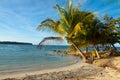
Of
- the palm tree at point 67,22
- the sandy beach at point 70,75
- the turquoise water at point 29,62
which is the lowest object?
the sandy beach at point 70,75

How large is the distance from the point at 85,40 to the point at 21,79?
11.3m

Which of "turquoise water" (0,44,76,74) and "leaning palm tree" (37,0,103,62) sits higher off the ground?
"leaning palm tree" (37,0,103,62)

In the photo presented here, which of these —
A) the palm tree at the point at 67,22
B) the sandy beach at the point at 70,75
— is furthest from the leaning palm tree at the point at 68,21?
the sandy beach at the point at 70,75

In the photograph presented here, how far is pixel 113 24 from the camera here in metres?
24.1

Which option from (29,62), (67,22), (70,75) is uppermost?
(67,22)

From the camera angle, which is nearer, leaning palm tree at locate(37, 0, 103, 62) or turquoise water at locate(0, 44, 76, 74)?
turquoise water at locate(0, 44, 76, 74)

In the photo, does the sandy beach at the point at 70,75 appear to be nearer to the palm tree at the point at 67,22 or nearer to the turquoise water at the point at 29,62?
the turquoise water at the point at 29,62

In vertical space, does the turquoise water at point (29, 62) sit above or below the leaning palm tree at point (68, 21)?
below

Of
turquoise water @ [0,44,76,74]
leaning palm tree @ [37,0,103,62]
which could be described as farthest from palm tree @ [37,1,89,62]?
turquoise water @ [0,44,76,74]

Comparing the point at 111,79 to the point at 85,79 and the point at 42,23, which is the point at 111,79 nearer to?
the point at 85,79

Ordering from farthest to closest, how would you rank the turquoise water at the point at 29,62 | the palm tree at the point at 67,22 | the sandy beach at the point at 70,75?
the palm tree at the point at 67,22 → the turquoise water at the point at 29,62 → the sandy beach at the point at 70,75

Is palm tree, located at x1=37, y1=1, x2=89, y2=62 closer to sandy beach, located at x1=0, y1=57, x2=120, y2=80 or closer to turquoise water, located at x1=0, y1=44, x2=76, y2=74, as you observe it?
turquoise water, located at x1=0, y1=44, x2=76, y2=74

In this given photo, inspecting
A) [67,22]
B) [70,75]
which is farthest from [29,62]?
[70,75]

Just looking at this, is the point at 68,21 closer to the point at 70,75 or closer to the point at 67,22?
the point at 67,22
